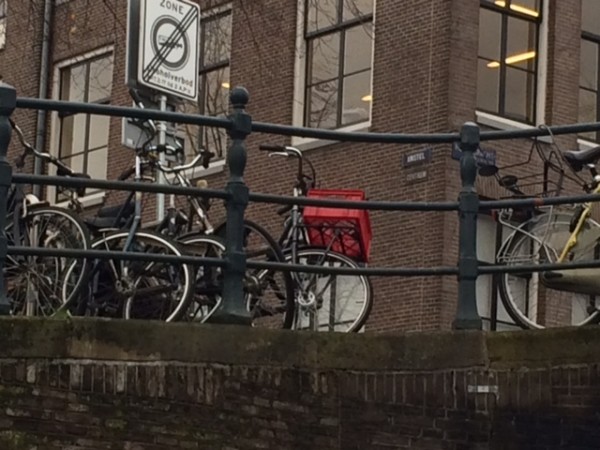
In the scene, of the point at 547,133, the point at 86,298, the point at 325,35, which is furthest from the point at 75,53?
the point at 547,133

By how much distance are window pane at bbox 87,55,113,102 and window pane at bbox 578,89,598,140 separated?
20.2 feet

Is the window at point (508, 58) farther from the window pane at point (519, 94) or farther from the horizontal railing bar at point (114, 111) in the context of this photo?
the horizontal railing bar at point (114, 111)

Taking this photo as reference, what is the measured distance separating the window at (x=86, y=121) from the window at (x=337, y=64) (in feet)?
11.6

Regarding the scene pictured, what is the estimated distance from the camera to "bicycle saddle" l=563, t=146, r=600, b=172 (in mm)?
10320

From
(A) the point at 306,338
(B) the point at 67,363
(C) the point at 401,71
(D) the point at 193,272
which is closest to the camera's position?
(B) the point at 67,363

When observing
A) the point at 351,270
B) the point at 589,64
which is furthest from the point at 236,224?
the point at 589,64

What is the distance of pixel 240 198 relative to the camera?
27.0 ft

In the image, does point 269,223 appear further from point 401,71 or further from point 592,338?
point 592,338

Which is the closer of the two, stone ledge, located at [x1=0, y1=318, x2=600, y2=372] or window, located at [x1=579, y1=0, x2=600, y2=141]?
stone ledge, located at [x1=0, y1=318, x2=600, y2=372]

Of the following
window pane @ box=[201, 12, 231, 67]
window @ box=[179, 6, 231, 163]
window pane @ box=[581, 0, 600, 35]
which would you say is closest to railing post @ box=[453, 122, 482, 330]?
window pane @ box=[581, 0, 600, 35]

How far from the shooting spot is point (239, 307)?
8.20 meters

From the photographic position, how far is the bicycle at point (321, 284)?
10.6 metres

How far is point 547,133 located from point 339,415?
165 centimetres

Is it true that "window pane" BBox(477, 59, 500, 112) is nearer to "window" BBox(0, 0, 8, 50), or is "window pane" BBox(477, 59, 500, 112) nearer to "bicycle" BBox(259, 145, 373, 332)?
"window" BBox(0, 0, 8, 50)
